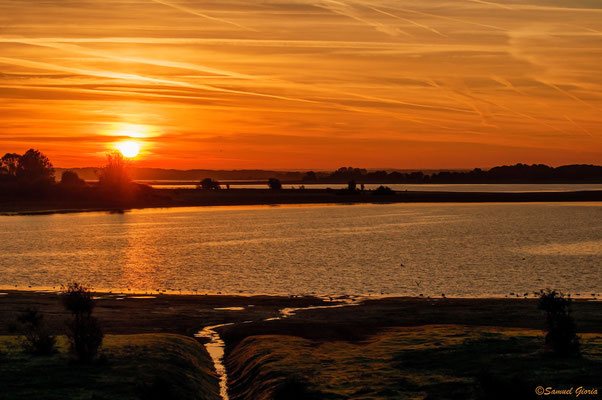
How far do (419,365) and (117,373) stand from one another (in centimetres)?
1021

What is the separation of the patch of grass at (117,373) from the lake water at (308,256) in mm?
27535

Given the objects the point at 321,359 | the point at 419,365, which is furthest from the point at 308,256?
the point at 419,365

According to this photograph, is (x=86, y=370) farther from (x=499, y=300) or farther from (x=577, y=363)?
(x=499, y=300)

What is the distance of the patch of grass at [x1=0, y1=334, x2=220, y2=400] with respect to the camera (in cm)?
2069

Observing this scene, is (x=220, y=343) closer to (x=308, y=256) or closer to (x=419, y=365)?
(x=419, y=365)

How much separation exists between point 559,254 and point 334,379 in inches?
2796

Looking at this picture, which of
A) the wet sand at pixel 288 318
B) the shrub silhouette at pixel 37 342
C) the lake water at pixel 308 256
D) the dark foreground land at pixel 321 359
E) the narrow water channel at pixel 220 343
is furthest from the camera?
the lake water at pixel 308 256

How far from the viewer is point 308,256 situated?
280 ft

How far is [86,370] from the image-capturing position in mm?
23172

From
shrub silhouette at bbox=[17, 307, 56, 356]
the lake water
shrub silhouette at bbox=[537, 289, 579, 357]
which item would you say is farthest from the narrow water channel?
shrub silhouette at bbox=[537, 289, 579, 357]

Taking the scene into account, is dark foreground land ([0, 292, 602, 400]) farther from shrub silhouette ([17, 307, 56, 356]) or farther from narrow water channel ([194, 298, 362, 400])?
shrub silhouette ([17, 307, 56, 356])

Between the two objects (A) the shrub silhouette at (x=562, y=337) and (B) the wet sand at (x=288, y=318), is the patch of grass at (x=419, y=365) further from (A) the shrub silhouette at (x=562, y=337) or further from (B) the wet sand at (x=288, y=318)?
(B) the wet sand at (x=288, y=318)

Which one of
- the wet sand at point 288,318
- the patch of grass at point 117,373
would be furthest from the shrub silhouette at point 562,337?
the patch of grass at point 117,373

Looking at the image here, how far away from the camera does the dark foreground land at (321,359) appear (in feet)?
68.7
